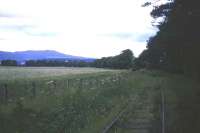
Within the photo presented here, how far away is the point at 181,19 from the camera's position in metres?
29.2

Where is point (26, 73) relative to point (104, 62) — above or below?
below

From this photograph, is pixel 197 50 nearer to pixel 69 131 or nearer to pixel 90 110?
pixel 90 110

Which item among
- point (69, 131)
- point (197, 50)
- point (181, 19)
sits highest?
point (181, 19)

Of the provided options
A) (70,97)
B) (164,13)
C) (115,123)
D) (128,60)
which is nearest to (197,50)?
(164,13)

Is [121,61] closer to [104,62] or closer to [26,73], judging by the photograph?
[104,62]

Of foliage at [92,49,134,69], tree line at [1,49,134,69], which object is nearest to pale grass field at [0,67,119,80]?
tree line at [1,49,134,69]

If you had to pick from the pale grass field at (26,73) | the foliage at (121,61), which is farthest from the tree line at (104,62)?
the pale grass field at (26,73)

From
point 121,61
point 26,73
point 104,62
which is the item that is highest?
point 121,61

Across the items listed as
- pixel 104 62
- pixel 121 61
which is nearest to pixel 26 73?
pixel 121 61

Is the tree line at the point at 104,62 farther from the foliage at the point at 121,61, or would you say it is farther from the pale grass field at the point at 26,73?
the pale grass field at the point at 26,73

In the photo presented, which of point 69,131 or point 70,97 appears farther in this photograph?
point 70,97

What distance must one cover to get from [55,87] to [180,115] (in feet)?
40.1

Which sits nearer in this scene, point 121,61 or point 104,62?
point 121,61

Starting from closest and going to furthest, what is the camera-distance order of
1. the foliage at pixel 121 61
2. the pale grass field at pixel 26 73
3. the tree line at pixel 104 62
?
1. the pale grass field at pixel 26 73
2. the tree line at pixel 104 62
3. the foliage at pixel 121 61
